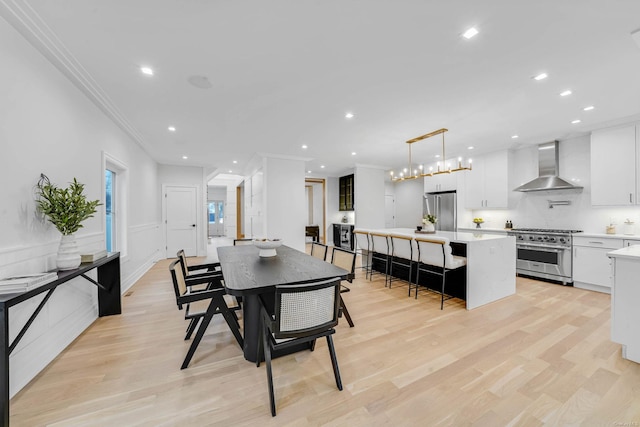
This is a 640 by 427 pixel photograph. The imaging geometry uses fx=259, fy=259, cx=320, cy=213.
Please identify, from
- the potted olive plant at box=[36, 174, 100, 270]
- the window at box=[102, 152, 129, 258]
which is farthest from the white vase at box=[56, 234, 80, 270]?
the window at box=[102, 152, 129, 258]

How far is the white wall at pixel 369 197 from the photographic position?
23.7 feet

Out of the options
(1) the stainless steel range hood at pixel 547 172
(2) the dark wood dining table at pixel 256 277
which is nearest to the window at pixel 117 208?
(2) the dark wood dining table at pixel 256 277

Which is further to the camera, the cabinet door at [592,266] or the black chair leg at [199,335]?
the cabinet door at [592,266]

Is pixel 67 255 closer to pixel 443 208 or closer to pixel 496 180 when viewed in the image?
pixel 443 208

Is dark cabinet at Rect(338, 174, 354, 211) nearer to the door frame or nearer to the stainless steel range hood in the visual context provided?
the door frame

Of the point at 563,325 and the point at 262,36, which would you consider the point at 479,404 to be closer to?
the point at 563,325

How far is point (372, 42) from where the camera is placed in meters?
2.06

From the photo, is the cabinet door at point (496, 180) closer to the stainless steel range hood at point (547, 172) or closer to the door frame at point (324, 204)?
the stainless steel range hood at point (547, 172)

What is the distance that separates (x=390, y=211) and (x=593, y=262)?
15.8 feet

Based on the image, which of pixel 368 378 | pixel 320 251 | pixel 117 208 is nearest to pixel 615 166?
pixel 320 251

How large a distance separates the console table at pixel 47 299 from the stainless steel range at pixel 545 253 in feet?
21.0

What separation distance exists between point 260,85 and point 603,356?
405cm

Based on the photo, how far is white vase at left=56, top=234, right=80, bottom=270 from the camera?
86.0 inches

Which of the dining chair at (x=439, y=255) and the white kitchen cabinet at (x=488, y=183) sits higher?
the white kitchen cabinet at (x=488, y=183)
